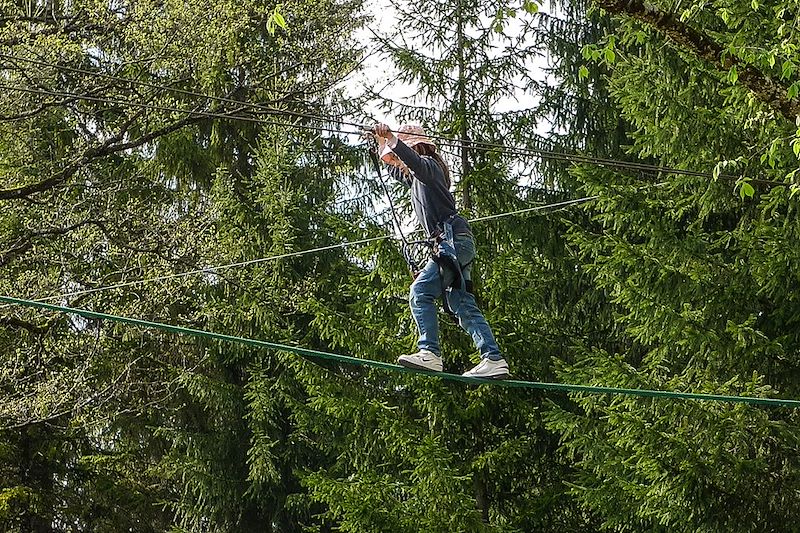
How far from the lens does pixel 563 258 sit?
12.0 metres

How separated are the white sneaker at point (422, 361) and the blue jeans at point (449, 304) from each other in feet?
0.15

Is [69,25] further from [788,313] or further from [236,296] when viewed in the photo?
[788,313]

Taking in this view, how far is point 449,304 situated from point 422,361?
0.34 metres

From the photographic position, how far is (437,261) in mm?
5801

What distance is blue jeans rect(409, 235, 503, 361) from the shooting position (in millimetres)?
5852

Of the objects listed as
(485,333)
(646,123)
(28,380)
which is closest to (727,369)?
(646,123)

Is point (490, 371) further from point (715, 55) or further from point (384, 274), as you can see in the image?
point (384, 274)

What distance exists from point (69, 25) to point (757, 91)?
7396 millimetres

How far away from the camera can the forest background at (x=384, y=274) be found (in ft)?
29.9

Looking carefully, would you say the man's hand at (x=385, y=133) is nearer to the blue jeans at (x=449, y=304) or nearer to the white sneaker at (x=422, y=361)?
the blue jeans at (x=449, y=304)

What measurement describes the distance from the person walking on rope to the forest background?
4.53 feet

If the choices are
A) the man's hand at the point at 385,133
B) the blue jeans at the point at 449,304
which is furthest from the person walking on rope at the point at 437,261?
the man's hand at the point at 385,133

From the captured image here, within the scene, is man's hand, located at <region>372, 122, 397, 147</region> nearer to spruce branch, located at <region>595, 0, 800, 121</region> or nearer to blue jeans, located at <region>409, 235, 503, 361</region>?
blue jeans, located at <region>409, 235, 503, 361</region>

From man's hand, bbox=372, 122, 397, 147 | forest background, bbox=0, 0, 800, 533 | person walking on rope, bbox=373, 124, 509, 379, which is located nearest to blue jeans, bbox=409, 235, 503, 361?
person walking on rope, bbox=373, 124, 509, 379
